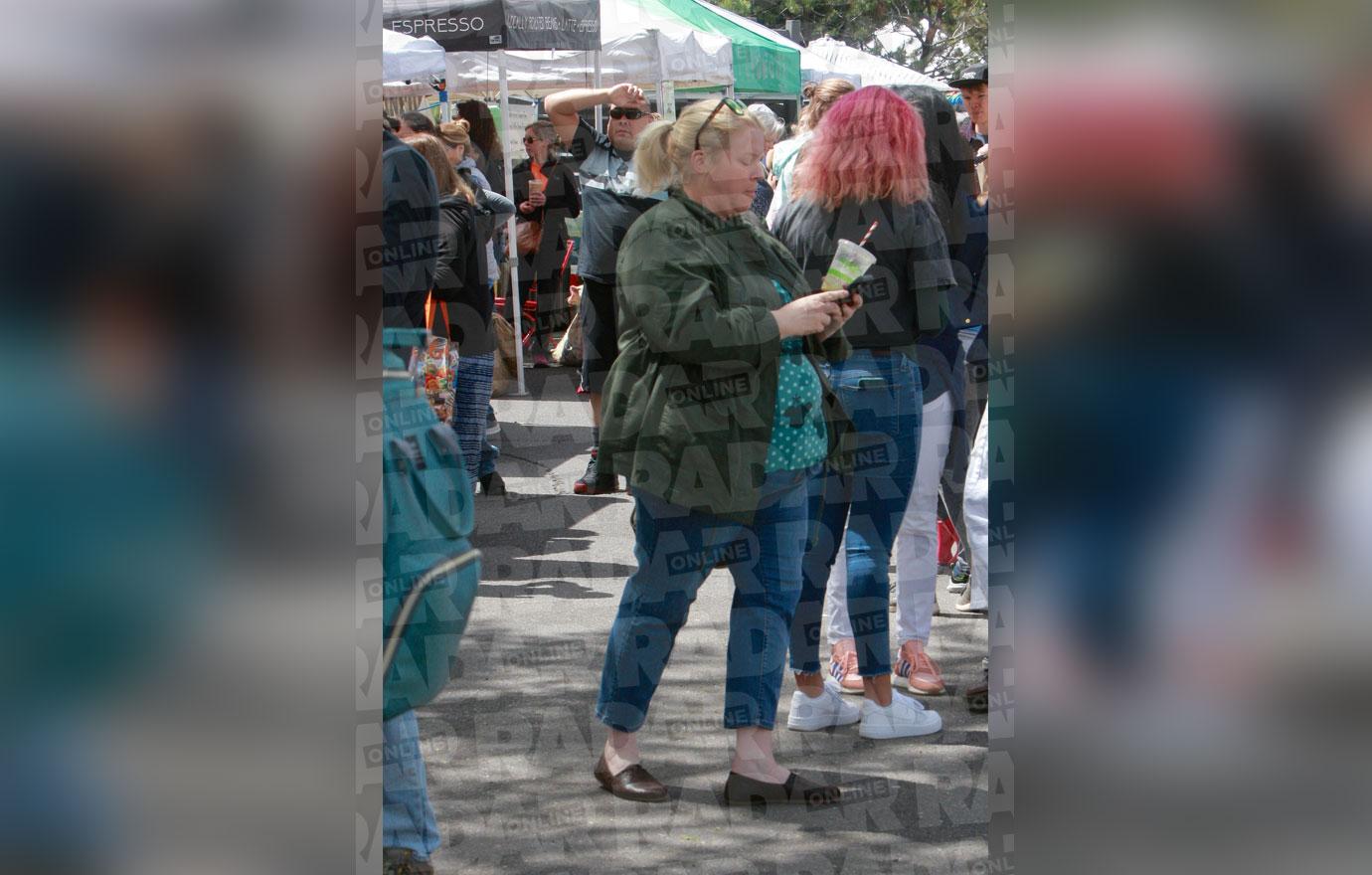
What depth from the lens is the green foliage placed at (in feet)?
207

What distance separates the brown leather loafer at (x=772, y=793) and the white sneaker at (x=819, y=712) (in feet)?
2.22

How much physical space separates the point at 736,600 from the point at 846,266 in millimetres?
983

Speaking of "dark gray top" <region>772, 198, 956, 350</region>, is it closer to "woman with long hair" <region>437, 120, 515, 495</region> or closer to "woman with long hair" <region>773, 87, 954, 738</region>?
"woman with long hair" <region>773, 87, 954, 738</region>

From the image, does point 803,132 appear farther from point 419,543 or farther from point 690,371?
point 419,543

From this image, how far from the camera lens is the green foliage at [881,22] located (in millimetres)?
63188

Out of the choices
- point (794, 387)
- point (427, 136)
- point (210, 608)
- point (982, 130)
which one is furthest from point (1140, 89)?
point (982, 130)

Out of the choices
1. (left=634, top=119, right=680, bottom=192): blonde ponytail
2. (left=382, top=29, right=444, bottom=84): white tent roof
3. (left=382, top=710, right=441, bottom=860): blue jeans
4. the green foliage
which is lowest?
(left=382, top=710, right=441, bottom=860): blue jeans

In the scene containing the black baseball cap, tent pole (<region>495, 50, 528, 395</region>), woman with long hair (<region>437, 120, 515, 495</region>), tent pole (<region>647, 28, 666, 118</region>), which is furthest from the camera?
tent pole (<region>647, 28, 666, 118</region>)

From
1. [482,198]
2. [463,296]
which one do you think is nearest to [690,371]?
[463,296]

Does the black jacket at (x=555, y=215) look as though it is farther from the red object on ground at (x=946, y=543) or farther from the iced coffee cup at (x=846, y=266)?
the iced coffee cup at (x=846, y=266)

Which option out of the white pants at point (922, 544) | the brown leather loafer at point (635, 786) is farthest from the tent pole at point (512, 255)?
the brown leather loafer at point (635, 786)

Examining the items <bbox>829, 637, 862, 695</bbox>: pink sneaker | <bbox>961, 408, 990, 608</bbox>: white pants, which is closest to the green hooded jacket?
<bbox>961, 408, 990, 608</bbox>: white pants

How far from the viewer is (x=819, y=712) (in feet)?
16.0

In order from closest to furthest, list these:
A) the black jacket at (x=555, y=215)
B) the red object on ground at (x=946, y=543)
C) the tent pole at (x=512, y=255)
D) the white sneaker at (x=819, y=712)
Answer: the white sneaker at (x=819, y=712), the red object on ground at (x=946, y=543), the tent pole at (x=512, y=255), the black jacket at (x=555, y=215)
